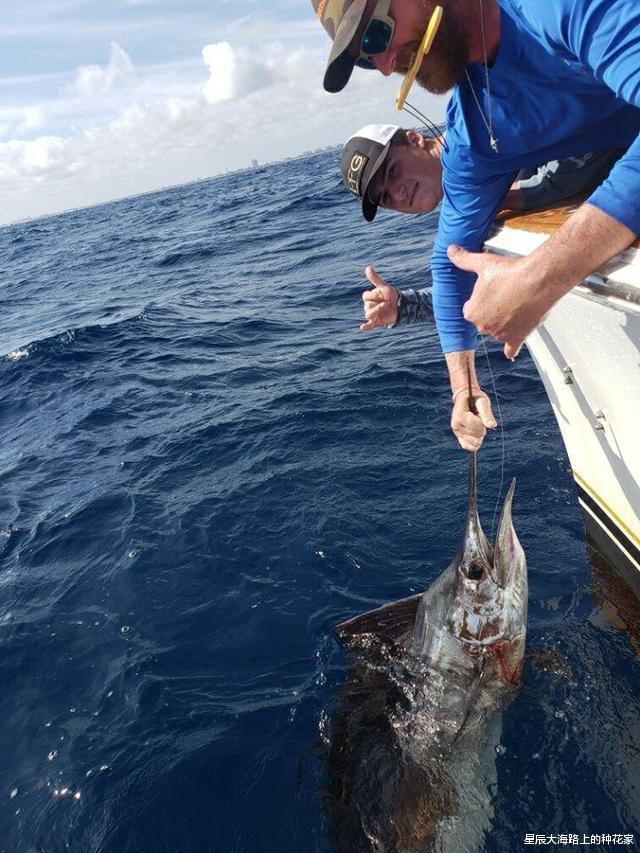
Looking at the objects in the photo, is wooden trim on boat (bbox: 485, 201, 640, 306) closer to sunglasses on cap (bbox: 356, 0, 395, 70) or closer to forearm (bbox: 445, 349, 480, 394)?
forearm (bbox: 445, 349, 480, 394)

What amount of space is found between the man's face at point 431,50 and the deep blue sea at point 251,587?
2.78 meters

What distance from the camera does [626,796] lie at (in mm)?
2633

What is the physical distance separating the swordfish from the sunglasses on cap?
1644mm

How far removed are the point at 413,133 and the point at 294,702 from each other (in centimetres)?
334

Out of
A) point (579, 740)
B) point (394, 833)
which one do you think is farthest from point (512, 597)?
point (394, 833)

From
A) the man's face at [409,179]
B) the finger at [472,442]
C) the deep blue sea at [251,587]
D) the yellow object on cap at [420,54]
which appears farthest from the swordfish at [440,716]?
the man's face at [409,179]

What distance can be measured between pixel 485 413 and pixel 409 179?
62.7 inches

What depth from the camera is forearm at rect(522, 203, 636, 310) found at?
150 cm

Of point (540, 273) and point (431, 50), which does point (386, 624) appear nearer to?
point (540, 273)

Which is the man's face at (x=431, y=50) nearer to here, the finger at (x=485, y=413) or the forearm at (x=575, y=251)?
the forearm at (x=575, y=251)

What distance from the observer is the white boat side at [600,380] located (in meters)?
2.11

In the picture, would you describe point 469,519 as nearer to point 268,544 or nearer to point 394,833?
point 394,833

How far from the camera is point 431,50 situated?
1.93 metres

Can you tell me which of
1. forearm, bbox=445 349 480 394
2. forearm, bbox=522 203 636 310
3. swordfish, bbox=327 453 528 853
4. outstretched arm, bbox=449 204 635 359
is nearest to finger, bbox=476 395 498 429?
forearm, bbox=445 349 480 394
